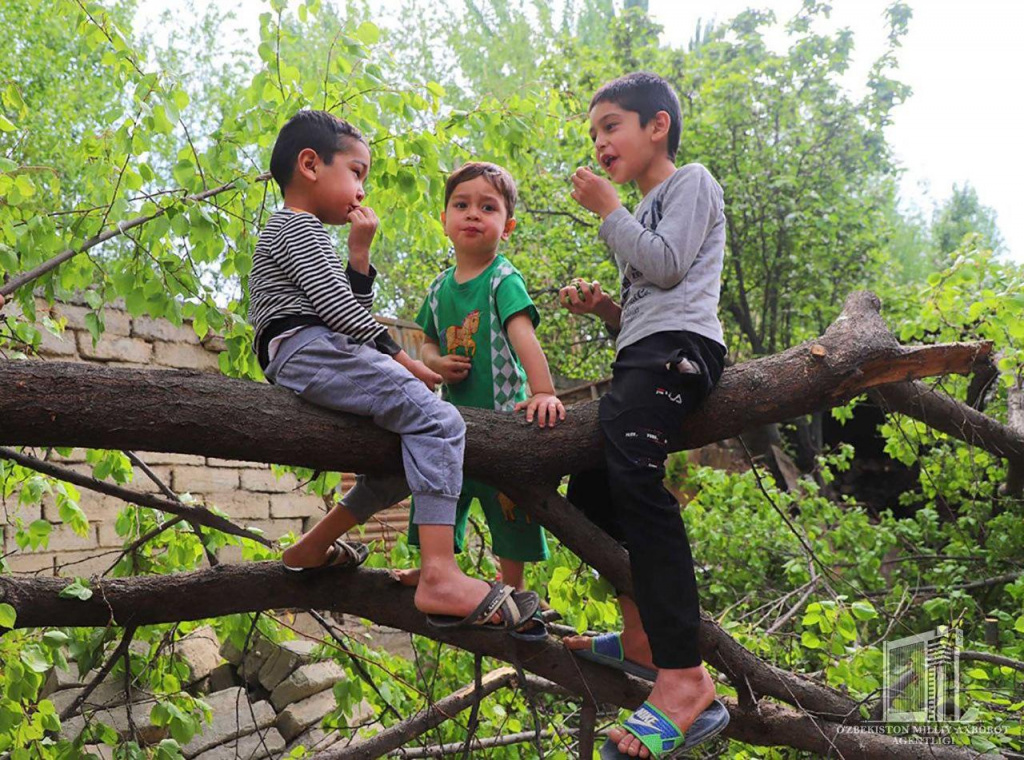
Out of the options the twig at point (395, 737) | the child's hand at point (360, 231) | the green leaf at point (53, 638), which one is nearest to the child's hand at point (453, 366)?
the child's hand at point (360, 231)

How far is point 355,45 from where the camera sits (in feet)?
10.8

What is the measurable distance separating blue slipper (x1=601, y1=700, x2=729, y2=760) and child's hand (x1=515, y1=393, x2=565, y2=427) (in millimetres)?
712

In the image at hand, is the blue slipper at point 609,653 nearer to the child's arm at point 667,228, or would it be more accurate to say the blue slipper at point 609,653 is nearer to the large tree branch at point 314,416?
the large tree branch at point 314,416

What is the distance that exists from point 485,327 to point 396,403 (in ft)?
1.88

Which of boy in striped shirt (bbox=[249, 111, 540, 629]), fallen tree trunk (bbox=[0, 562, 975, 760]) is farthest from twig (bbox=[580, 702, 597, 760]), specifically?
boy in striped shirt (bbox=[249, 111, 540, 629])

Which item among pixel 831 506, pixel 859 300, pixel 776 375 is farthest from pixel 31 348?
pixel 831 506

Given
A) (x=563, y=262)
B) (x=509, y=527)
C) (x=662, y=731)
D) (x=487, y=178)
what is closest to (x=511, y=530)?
(x=509, y=527)

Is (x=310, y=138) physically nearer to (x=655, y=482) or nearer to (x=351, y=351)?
(x=351, y=351)

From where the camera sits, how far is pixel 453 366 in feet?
8.59

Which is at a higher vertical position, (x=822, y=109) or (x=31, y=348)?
(x=822, y=109)

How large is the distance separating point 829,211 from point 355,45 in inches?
348

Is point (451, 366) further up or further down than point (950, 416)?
further up

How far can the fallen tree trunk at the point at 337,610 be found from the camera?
263cm

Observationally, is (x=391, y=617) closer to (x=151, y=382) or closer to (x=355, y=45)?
(x=151, y=382)
